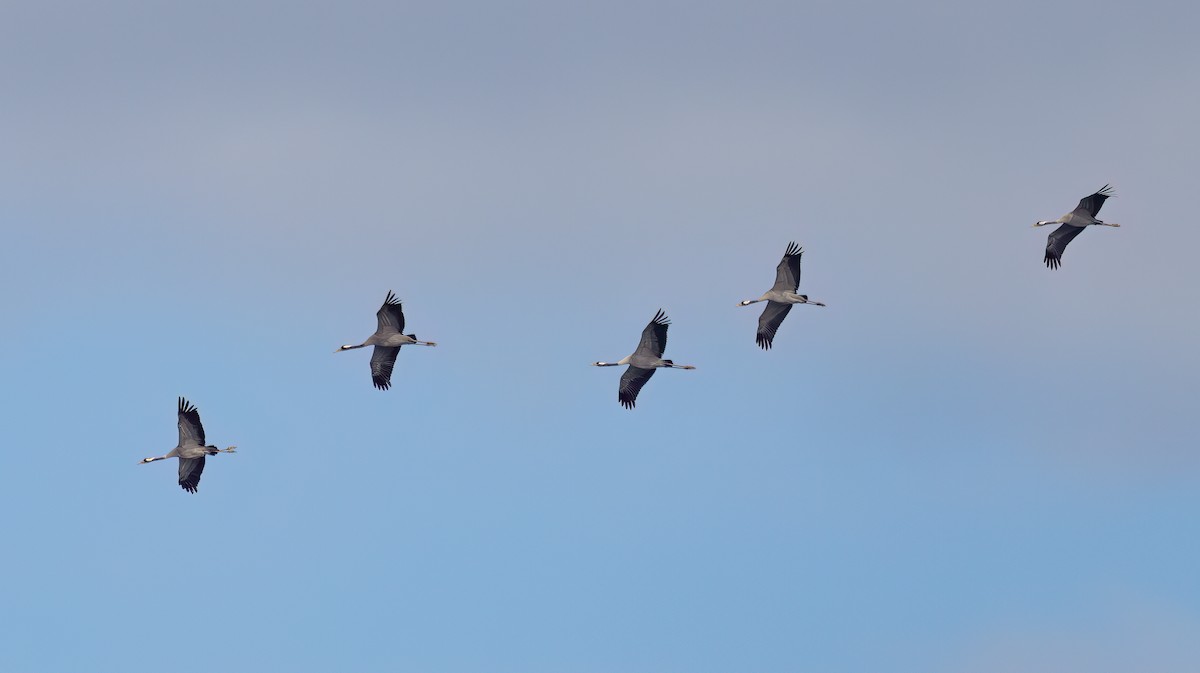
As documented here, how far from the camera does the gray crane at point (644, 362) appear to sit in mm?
75250

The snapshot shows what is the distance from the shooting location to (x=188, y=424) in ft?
249

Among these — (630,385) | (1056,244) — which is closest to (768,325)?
(630,385)

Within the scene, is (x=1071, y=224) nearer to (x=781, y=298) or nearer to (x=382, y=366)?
(x=781, y=298)

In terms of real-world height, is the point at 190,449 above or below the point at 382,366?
below

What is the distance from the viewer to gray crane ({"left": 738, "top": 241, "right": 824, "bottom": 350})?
78.7 meters

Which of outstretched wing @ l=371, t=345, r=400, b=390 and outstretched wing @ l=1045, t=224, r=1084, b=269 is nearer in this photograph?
outstretched wing @ l=371, t=345, r=400, b=390

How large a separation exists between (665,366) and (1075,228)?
21.9 m

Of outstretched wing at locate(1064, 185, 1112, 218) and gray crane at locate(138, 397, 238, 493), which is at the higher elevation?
outstretched wing at locate(1064, 185, 1112, 218)

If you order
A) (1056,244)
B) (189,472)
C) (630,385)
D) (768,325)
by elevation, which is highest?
(1056,244)

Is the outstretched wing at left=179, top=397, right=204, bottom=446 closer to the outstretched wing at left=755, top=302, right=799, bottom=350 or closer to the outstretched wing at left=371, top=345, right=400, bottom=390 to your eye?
the outstretched wing at left=371, top=345, right=400, bottom=390

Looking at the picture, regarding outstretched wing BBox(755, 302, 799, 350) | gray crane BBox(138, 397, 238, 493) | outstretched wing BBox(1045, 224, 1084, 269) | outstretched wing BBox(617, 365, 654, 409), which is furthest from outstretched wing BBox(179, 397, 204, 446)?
outstretched wing BBox(1045, 224, 1084, 269)

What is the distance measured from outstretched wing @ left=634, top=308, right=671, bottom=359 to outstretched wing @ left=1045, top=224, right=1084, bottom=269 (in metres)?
20.7

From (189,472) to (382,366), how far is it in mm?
10489

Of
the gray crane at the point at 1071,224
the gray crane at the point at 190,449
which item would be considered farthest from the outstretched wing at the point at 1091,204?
the gray crane at the point at 190,449
